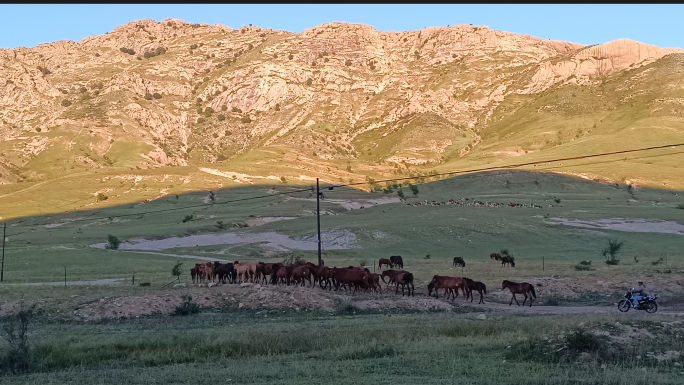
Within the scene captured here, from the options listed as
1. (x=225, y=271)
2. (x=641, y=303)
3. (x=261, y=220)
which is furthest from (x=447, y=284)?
(x=261, y=220)

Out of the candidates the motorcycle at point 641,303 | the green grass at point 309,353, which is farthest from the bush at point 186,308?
the motorcycle at point 641,303

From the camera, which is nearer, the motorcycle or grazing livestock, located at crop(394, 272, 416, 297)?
the motorcycle

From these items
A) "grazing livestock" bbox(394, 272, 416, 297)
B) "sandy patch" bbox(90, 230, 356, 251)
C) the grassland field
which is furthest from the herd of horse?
"sandy patch" bbox(90, 230, 356, 251)

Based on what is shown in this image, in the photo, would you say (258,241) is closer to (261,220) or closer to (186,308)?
(261,220)

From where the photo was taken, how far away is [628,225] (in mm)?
80250

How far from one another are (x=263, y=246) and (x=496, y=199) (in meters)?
51.0

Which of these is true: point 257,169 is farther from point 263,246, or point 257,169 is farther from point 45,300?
point 45,300

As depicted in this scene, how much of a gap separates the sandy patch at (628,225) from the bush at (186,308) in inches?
2316

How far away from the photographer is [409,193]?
129m

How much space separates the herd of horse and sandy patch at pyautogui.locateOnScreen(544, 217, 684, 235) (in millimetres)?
46544

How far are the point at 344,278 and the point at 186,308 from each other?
10.3 m

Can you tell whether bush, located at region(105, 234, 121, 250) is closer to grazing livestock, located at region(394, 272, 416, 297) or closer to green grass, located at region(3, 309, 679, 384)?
grazing livestock, located at region(394, 272, 416, 297)

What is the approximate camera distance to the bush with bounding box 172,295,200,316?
29.3 meters

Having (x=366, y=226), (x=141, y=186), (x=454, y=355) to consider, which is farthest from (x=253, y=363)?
(x=141, y=186)
